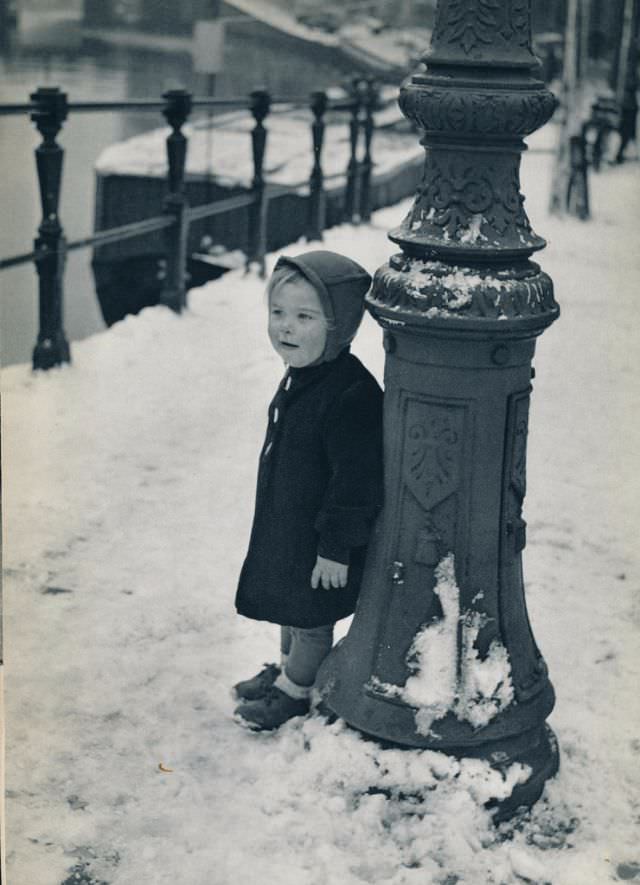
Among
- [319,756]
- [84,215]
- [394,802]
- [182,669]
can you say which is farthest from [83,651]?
[84,215]

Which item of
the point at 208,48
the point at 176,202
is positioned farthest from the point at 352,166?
the point at 208,48

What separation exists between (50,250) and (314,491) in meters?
3.34

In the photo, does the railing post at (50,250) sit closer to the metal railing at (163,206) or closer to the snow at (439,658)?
the metal railing at (163,206)

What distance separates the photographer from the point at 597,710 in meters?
2.75

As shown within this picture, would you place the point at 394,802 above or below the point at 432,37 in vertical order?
below

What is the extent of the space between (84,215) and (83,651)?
21.3 metres

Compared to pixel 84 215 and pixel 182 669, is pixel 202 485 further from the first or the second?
pixel 84 215

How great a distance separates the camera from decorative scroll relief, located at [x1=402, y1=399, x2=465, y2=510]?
2.33 metres

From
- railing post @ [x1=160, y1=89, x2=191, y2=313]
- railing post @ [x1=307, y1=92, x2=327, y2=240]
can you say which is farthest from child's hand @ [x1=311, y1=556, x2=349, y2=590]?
railing post @ [x1=307, y1=92, x2=327, y2=240]

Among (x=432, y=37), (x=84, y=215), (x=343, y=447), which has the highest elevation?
(x=432, y=37)

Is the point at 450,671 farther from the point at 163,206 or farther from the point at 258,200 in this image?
the point at 258,200

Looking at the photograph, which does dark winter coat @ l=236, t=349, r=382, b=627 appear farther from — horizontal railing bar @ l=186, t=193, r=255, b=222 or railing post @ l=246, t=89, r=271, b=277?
railing post @ l=246, t=89, r=271, b=277

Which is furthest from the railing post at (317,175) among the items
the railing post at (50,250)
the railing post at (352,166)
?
the railing post at (50,250)

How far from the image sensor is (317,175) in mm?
9266
